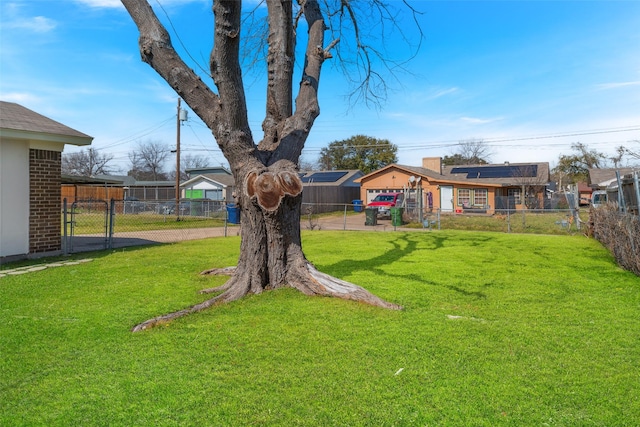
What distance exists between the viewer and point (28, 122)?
30.9 ft

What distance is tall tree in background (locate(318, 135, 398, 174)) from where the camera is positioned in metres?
52.0

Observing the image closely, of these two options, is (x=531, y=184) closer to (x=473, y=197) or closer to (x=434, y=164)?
(x=473, y=197)

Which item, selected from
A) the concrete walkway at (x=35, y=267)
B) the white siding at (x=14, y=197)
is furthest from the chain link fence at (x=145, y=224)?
the concrete walkway at (x=35, y=267)

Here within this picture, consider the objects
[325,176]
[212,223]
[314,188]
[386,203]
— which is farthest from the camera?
[325,176]

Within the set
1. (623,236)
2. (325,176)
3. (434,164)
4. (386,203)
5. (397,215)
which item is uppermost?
(434,164)

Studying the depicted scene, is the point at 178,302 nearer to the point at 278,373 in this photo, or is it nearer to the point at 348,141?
the point at 278,373

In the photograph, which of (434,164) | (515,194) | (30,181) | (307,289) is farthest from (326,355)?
(434,164)

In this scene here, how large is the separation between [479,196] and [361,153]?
2450cm

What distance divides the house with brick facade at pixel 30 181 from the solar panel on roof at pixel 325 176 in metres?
29.6

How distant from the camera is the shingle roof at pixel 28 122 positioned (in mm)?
8898

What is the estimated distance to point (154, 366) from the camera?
139 inches

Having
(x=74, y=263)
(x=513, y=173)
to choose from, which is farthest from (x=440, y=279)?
(x=513, y=173)

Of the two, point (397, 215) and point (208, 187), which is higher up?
point (208, 187)

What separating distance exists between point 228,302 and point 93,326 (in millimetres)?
1585
